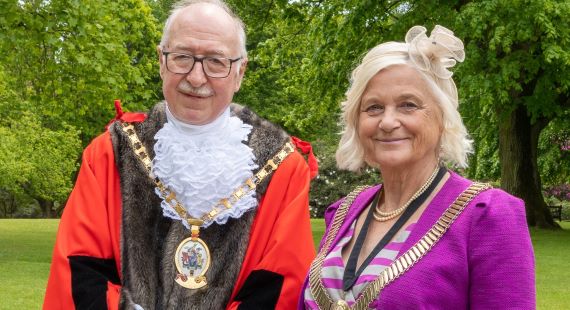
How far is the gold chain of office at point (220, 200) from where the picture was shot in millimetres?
3377

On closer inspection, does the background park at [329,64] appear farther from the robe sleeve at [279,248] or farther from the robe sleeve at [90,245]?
the robe sleeve at [90,245]

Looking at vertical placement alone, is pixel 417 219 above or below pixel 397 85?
below

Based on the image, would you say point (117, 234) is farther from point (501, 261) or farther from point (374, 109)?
point (501, 261)

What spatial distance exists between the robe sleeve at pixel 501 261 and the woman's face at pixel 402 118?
34cm

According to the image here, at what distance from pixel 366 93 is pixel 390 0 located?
1324cm

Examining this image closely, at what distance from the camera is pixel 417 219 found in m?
2.65

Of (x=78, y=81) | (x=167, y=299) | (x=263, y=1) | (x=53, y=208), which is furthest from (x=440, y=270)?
(x=53, y=208)

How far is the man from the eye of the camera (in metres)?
3.25

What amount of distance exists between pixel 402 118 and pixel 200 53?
99cm

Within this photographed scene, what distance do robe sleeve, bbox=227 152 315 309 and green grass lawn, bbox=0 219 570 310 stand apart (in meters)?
6.50

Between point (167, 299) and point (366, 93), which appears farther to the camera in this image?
point (167, 299)

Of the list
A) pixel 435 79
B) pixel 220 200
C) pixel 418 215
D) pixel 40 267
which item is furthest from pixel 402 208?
pixel 40 267

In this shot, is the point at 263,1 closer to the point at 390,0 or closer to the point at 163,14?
the point at 390,0

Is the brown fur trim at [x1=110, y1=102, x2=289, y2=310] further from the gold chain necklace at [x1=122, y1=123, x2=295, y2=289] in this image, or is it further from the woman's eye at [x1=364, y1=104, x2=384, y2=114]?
the woman's eye at [x1=364, y1=104, x2=384, y2=114]
